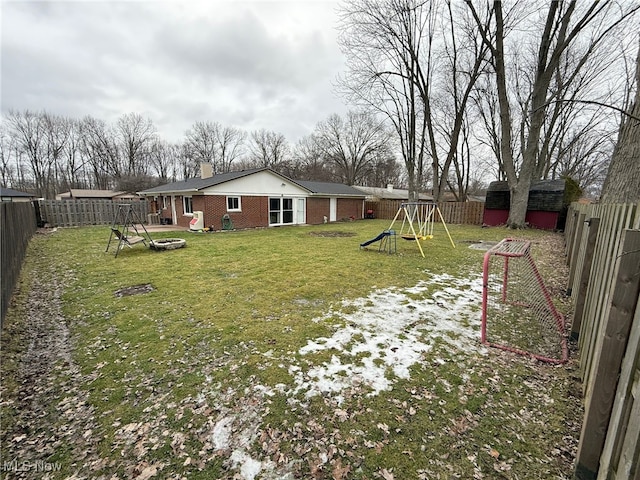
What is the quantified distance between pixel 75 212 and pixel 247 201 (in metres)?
10.7

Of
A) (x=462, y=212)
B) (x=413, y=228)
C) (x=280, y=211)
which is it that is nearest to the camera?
(x=413, y=228)

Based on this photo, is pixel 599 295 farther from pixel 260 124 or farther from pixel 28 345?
pixel 260 124

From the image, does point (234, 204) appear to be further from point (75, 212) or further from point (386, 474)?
point (386, 474)

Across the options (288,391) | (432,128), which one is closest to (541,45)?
(432,128)

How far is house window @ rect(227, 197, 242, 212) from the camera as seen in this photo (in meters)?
16.1

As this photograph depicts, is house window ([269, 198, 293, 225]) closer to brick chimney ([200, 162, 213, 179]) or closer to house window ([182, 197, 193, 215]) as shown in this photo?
house window ([182, 197, 193, 215])

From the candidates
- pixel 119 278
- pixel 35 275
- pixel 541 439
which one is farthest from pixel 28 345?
pixel 541 439

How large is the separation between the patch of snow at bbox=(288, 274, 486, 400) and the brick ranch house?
1264cm

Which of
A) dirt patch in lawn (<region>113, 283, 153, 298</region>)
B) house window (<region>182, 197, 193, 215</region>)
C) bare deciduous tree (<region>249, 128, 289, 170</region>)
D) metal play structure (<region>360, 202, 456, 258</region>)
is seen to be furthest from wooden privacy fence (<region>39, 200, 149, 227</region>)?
bare deciduous tree (<region>249, 128, 289, 170</region>)

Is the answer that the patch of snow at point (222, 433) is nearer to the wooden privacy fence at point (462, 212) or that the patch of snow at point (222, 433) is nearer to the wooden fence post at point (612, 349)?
the wooden fence post at point (612, 349)

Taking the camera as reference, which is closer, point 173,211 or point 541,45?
point 541,45

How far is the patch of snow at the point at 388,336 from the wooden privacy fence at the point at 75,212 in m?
18.4

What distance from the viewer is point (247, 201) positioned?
16.7 m

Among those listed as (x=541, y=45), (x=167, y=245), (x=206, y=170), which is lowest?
(x=167, y=245)
